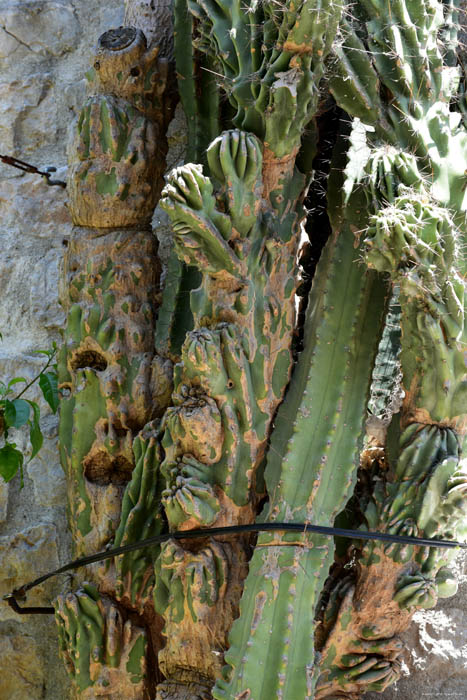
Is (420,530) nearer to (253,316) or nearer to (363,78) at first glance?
(253,316)

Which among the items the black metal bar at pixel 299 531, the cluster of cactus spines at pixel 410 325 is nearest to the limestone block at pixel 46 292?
the black metal bar at pixel 299 531

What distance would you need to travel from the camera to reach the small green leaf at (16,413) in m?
1.57

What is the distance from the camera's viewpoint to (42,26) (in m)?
1.96

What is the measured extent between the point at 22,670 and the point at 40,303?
0.71 m

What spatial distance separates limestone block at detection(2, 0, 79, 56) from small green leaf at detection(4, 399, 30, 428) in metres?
0.83

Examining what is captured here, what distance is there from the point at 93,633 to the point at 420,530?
55 centimetres

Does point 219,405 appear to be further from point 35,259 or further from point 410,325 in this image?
point 35,259

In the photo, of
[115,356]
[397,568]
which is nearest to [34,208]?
[115,356]

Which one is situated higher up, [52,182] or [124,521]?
[52,182]

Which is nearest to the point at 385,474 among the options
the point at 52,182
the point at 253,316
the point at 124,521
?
the point at 253,316

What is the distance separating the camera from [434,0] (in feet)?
4.70

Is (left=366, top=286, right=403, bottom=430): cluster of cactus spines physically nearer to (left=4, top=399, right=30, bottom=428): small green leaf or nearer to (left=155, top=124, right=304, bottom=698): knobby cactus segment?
(left=155, top=124, right=304, bottom=698): knobby cactus segment

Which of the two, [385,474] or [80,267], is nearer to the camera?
[385,474]

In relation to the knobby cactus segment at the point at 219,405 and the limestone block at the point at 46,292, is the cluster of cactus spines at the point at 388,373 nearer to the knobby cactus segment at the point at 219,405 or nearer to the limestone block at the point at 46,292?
the knobby cactus segment at the point at 219,405
